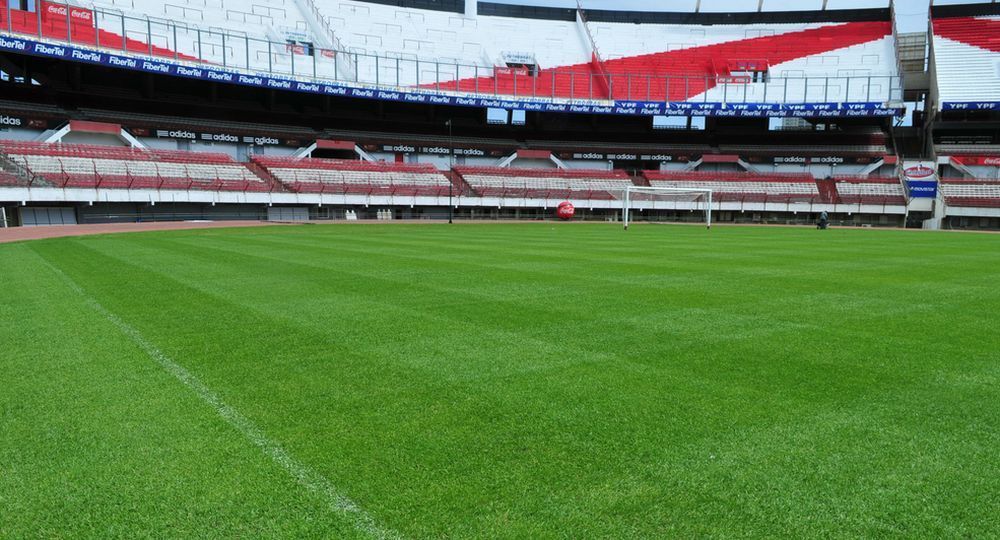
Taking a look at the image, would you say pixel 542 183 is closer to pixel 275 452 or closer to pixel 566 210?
pixel 566 210

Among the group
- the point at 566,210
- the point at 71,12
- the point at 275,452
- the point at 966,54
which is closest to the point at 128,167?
the point at 71,12

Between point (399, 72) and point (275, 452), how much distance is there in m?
54.4

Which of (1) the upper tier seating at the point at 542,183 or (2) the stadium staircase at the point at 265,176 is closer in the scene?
(2) the stadium staircase at the point at 265,176

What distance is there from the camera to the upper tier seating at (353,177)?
44.5m

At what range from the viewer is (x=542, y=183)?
5212 cm

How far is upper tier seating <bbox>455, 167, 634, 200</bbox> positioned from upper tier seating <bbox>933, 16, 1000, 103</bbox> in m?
29.5

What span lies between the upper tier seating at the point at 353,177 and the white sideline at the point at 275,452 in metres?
40.1

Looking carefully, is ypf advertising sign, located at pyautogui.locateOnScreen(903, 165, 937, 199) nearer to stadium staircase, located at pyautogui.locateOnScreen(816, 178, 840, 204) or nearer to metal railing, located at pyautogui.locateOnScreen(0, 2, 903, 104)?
stadium staircase, located at pyautogui.locateOnScreen(816, 178, 840, 204)

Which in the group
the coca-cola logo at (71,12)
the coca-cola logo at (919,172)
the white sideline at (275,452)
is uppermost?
the coca-cola logo at (71,12)

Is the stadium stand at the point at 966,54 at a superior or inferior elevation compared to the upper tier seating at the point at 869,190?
superior

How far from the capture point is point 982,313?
7.70 meters

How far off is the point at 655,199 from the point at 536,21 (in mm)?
27425

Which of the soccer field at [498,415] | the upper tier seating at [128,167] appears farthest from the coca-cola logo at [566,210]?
the soccer field at [498,415]

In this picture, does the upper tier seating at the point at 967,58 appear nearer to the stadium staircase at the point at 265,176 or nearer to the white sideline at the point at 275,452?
the stadium staircase at the point at 265,176
